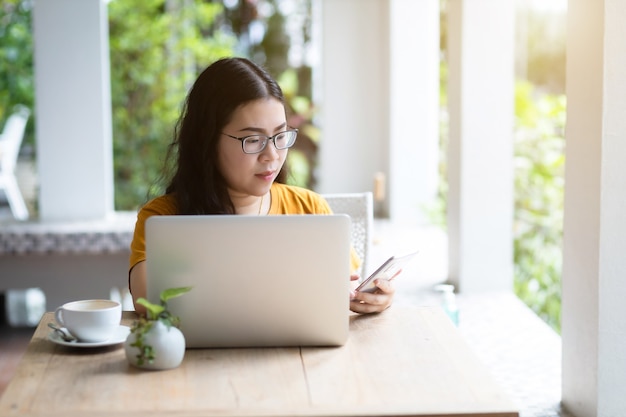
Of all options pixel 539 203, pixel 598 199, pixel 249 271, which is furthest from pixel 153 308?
pixel 539 203

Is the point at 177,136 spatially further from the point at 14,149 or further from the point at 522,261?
the point at 14,149

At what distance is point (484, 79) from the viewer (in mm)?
3910

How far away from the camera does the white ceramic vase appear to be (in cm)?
158

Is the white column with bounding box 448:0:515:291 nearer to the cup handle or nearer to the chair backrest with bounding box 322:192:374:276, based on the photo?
the chair backrest with bounding box 322:192:374:276

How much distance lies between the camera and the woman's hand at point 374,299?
197cm

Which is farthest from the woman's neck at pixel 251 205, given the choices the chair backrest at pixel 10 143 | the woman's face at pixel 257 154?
the chair backrest at pixel 10 143

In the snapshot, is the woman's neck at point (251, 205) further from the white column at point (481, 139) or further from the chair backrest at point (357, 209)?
the white column at point (481, 139)

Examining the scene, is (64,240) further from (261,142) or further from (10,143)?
(261,142)

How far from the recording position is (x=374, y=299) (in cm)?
197

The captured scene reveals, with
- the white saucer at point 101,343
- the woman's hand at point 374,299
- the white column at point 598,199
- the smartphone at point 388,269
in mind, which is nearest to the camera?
the white saucer at point 101,343

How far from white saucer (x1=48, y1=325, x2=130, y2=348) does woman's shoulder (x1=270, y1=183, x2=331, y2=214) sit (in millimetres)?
671

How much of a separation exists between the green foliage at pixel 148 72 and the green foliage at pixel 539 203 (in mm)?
2817

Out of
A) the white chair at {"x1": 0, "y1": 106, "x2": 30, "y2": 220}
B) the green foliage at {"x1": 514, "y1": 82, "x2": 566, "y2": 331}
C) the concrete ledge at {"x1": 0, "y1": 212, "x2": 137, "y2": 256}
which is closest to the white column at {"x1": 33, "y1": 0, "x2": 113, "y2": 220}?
the concrete ledge at {"x1": 0, "y1": 212, "x2": 137, "y2": 256}

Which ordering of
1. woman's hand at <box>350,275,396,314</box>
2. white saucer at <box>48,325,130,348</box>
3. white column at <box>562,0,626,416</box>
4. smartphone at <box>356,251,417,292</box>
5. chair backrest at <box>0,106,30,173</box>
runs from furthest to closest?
chair backrest at <box>0,106,30,173</box> → white column at <box>562,0,626,416</box> → woman's hand at <box>350,275,396,314</box> → smartphone at <box>356,251,417,292</box> → white saucer at <box>48,325,130,348</box>
